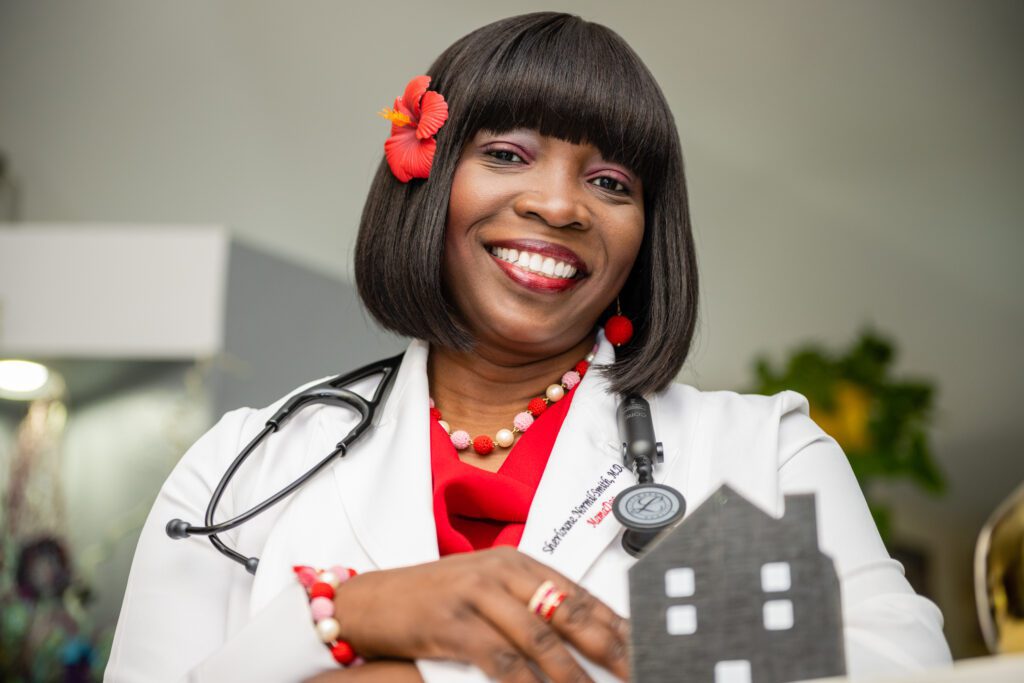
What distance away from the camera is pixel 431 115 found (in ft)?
4.11

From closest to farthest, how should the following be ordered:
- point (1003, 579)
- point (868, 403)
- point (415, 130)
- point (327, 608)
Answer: point (1003, 579)
point (327, 608)
point (415, 130)
point (868, 403)

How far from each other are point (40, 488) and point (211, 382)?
57 cm

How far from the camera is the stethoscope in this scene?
943 millimetres

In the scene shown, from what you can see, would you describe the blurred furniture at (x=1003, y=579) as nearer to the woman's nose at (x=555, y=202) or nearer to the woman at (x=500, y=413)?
the woman at (x=500, y=413)

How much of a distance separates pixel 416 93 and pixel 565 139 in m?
0.20

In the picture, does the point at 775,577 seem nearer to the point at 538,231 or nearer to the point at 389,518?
the point at 389,518

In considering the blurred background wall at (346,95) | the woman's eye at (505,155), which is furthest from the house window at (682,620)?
the blurred background wall at (346,95)

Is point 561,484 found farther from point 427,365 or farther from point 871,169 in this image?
point 871,169

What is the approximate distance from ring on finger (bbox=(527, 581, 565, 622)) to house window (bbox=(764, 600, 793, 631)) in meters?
0.17

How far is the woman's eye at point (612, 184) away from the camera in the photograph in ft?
4.06

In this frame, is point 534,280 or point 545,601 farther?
point 534,280

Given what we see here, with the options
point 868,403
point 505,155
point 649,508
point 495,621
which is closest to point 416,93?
point 505,155

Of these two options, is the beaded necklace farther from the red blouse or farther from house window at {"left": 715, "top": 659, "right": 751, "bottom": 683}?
house window at {"left": 715, "top": 659, "right": 751, "bottom": 683}

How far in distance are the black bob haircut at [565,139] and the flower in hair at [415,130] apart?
13 mm
